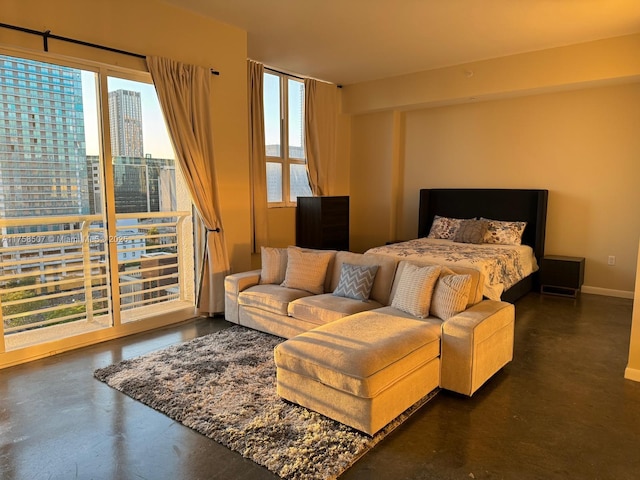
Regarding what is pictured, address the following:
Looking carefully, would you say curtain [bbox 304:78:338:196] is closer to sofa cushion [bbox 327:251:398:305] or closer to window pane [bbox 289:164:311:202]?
window pane [bbox 289:164:311:202]

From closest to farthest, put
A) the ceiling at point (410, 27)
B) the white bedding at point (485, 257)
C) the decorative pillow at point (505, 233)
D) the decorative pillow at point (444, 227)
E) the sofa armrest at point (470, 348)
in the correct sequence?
the sofa armrest at point (470, 348), the ceiling at point (410, 27), the white bedding at point (485, 257), the decorative pillow at point (505, 233), the decorative pillow at point (444, 227)

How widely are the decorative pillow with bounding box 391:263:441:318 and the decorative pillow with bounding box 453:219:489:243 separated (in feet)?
8.53

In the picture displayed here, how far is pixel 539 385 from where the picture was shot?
10.00ft

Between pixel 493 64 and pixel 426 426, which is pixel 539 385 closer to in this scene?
pixel 426 426

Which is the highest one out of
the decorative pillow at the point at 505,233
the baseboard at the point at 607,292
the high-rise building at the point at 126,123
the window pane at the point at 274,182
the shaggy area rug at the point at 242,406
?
the high-rise building at the point at 126,123

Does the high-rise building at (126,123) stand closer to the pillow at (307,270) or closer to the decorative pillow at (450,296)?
the pillow at (307,270)

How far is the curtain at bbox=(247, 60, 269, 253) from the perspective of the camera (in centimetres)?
546

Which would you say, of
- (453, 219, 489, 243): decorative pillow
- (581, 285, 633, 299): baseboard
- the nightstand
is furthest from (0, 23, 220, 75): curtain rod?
(581, 285, 633, 299): baseboard

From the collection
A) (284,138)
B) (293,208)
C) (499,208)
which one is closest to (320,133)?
(284,138)

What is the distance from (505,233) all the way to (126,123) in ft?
15.1

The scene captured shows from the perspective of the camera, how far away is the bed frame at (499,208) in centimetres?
569

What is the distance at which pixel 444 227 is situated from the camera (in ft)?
20.2

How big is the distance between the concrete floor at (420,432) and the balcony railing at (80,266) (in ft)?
1.52

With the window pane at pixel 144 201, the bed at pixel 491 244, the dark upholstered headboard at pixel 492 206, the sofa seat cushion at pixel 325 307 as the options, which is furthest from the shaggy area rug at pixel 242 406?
the dark upholstered headboard at pixel 492 206
